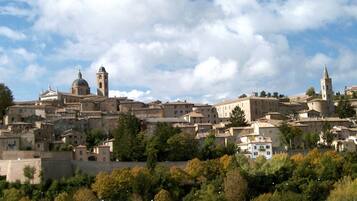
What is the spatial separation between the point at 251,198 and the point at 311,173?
632cm

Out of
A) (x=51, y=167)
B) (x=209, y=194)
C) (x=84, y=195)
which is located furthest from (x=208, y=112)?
(x=84, y=195)

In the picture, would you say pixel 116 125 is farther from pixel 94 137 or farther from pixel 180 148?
pixel 180 148

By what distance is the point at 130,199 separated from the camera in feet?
149

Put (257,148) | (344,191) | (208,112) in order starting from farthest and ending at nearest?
(208,112) < (257,148) < (344,191)

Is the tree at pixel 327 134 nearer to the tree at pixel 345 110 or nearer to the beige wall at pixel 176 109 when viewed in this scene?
the tree at pixel 345 110

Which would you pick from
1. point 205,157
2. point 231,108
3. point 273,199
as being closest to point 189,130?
point 205,157

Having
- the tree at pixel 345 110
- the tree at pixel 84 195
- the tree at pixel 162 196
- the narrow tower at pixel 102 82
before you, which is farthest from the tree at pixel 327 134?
the narrow tower at pixel 102 82

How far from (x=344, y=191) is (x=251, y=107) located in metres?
37.3

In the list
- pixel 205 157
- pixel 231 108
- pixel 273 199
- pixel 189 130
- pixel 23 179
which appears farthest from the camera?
pixel 231 108

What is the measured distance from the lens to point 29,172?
4759 cm

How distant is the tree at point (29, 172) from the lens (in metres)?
47.4

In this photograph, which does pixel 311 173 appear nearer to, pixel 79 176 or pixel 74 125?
pixel 79 176

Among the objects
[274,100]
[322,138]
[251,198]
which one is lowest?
[251,198]

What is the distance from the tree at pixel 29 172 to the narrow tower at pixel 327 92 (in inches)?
1862
